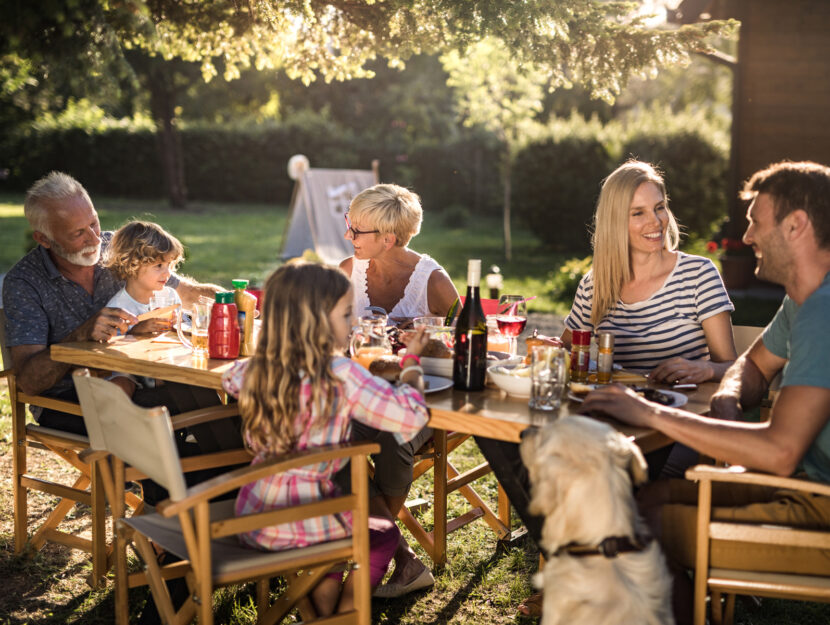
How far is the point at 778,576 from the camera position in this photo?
89.4 inches

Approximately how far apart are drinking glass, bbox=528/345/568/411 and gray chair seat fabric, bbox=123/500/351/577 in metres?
0.74

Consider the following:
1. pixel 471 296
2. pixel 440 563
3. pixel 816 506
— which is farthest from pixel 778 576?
pixel 440 563

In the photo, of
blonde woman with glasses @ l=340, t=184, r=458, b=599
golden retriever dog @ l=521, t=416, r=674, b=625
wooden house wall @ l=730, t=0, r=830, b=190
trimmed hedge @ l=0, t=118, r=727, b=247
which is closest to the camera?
golden retriever dog @ l=521, t=416, r=674, b=625

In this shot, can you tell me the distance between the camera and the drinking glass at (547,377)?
8.11ft

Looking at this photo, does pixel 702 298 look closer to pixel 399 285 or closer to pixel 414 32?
pixel 399 285

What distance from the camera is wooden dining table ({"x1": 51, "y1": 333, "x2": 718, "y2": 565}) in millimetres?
2363

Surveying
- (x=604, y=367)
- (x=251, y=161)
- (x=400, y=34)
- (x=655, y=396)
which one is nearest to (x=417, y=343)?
(x=604, y=367)

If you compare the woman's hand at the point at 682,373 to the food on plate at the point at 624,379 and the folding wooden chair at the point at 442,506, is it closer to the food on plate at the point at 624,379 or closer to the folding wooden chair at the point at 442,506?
the food on plate at the point at 624,379

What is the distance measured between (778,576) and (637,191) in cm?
170

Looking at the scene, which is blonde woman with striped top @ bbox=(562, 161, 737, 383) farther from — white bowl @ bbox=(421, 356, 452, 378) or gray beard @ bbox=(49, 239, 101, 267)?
gray beard @ bbox=(49, 239, 101, 267)

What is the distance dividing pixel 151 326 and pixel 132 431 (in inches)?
52.2

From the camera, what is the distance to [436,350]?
2928 millimetres

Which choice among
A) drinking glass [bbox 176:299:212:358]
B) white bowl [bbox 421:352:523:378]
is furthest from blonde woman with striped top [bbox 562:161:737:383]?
drinking glass [bbox 176:299:212:358]

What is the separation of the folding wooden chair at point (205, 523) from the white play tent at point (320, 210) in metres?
10.4
